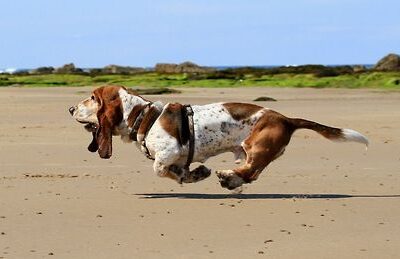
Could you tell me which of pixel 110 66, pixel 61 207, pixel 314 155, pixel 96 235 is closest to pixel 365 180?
pixel 314 155

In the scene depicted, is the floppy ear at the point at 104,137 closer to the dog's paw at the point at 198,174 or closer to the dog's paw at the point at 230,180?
the dog's paw at the point at 198,174

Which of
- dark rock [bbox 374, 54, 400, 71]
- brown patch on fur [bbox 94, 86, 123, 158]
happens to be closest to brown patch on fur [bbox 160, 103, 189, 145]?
brown patch on fur [bbox 94, 86, 123, 158]

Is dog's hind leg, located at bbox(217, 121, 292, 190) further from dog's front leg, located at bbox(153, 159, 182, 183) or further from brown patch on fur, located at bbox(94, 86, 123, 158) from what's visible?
brown patch on fur, located at bbox(94, 86, 123, 158)

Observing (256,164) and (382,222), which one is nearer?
(382,222)

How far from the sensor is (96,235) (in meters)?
7.71

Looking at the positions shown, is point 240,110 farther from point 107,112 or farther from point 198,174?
point 107,112

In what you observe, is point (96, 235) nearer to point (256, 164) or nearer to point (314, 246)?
point (314, 246)

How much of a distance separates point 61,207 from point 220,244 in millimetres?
2308

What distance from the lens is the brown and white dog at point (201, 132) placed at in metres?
10.5

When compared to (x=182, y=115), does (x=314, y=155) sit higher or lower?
lower

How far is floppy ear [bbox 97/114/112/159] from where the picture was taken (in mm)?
10844

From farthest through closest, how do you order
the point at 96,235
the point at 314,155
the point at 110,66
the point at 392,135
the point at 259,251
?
the point at 110,66
the point at 392,135
the point at 314,155
the point at 96,235
the point at 259,251

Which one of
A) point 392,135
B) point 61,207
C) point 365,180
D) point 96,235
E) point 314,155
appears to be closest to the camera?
point 96,235

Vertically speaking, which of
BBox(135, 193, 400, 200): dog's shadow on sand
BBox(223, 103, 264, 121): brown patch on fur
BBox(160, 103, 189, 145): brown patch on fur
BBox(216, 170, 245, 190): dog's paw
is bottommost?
BBox(135, 193, 400, 200): dog's shadow on sand
